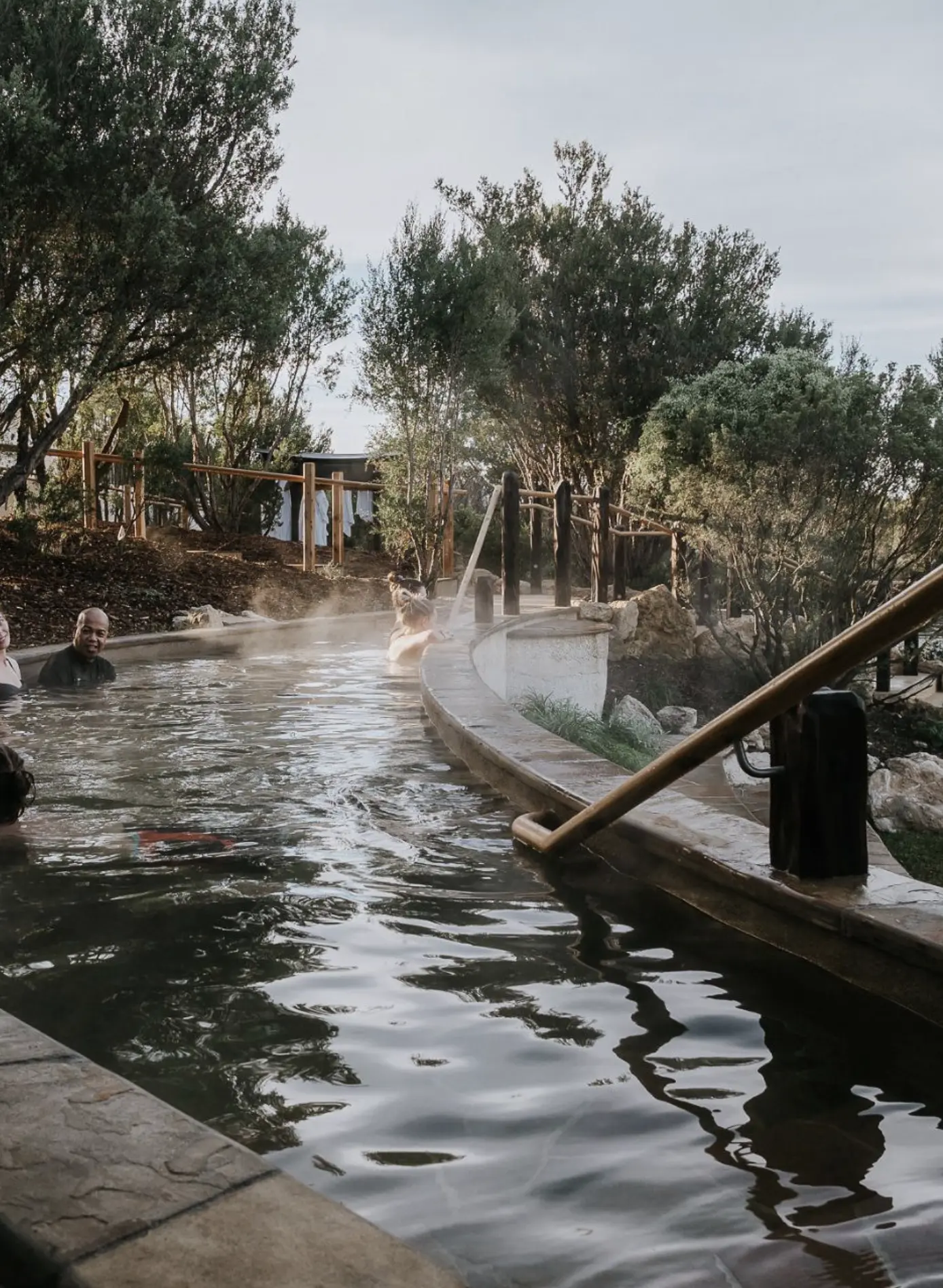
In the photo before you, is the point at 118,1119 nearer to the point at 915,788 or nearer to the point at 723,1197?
the point at 723,1197

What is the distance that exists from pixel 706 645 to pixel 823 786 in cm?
1134

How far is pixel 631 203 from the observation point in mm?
23797

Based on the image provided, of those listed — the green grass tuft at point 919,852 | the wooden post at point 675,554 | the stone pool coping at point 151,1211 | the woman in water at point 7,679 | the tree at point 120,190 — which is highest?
the tree at point 120,190

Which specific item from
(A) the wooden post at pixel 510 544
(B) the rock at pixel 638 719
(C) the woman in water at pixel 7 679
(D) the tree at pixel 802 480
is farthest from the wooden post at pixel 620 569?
(C) the woman in water at pixel 7 679

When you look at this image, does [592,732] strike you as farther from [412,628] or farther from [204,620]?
[204,620]

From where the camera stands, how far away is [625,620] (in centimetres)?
1400

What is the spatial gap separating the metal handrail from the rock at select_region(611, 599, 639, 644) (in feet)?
33.6

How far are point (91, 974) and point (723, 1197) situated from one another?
1.78 m

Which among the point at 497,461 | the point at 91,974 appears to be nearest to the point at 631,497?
the point at 497,461

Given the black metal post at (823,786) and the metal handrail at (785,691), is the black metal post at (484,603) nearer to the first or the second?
the metal handrail at (785,691)

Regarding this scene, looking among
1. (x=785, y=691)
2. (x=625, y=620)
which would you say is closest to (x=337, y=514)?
(x=625, y=620)

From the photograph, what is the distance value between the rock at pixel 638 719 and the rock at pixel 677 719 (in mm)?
335

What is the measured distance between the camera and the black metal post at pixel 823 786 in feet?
10.7

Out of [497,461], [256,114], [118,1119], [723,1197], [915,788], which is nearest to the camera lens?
[118,1119]
